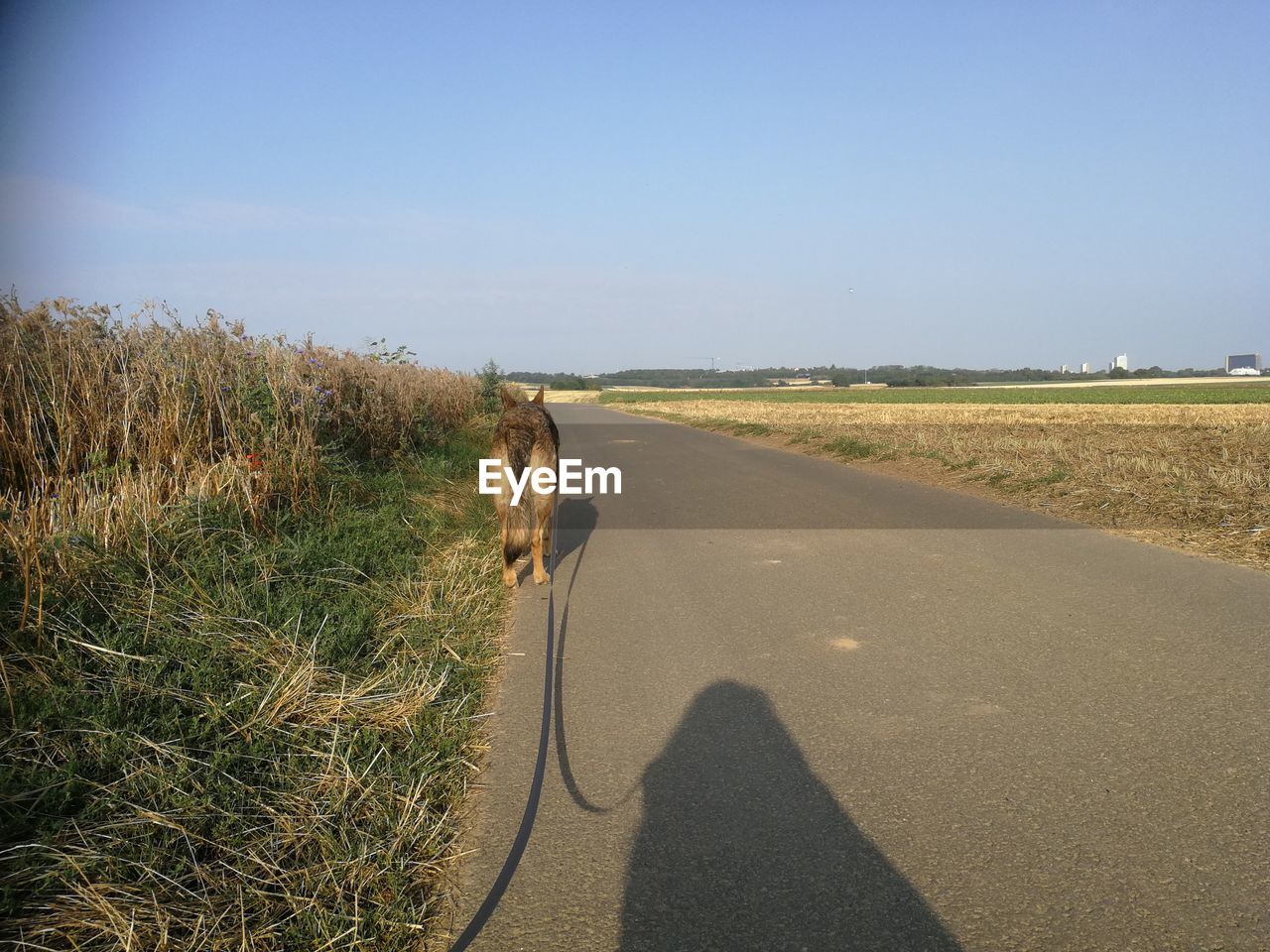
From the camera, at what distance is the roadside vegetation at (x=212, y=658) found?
2.57 meters

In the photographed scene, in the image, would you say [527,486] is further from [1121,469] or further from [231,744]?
[1121,469]

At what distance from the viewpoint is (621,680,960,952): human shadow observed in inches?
95.0

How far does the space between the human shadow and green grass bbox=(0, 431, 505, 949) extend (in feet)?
2.52

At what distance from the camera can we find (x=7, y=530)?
4.25 metres

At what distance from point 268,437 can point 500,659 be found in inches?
140

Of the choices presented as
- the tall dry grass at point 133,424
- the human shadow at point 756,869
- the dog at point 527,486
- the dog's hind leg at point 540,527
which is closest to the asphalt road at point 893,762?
the human shadow at point 756,869

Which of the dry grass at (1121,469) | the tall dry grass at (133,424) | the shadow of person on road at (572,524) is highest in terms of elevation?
the tall dry grass at (133,424)

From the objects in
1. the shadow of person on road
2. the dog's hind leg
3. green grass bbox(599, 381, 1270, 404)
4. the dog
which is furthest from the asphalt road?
green grass bbox(599, 381, 1270, 404)

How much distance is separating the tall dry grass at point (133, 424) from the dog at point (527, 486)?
1945mm

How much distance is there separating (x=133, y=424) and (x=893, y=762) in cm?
620

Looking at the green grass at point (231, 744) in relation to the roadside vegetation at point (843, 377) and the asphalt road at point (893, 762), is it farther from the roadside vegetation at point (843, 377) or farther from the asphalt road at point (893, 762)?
the roadside vegetation at point (843, 377)

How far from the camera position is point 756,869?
274 centimetres

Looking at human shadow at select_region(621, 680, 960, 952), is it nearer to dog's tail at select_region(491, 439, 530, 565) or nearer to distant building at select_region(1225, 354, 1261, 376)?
dog's tail at select_region(491, 439, 530, 565)

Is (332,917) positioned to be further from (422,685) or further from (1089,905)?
(1089,905)
